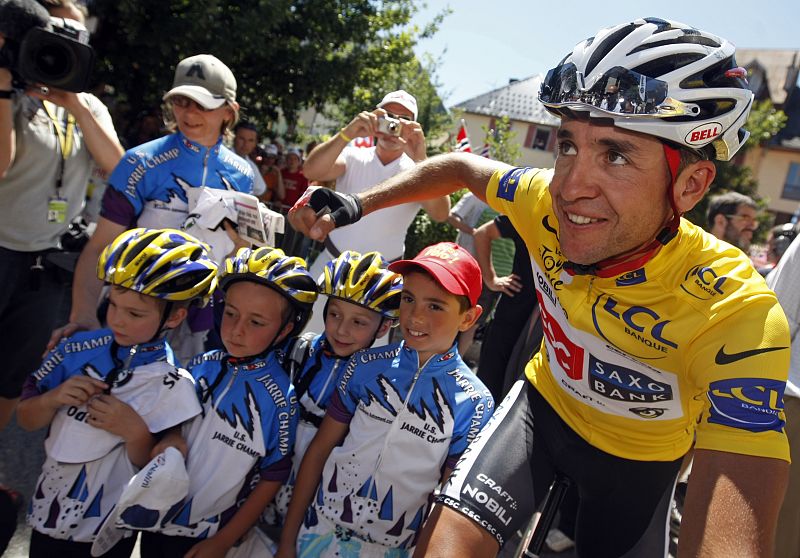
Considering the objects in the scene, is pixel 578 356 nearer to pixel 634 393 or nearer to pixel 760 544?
pixel 634 393

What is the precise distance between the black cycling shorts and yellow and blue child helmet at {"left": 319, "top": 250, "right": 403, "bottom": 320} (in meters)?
0.85

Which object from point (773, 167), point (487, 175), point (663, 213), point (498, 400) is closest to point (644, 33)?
point (663, 213)

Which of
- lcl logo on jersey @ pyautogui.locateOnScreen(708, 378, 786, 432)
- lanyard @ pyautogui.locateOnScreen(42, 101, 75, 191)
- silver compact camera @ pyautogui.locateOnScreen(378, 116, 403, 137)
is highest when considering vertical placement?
silver compact camera @ pyautogui.locateOnScreen(378, 116, 403, 137)

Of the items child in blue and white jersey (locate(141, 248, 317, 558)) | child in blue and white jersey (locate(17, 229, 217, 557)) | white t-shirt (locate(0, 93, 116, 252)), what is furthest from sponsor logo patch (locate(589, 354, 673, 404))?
white t-shirt (locate(0, 93, 116, 252))

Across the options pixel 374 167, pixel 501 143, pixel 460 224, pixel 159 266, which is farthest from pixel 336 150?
pixel 501 143

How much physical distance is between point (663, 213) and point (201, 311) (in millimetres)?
2462

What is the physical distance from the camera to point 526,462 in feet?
7.36

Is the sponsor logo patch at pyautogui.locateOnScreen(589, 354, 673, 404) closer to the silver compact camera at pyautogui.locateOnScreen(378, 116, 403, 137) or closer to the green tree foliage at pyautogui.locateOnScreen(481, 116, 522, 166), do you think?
the silver compact camera at pyautogui.locateOnScreen(378, 116, 403, 137)

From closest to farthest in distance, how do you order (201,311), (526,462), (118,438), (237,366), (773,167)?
(526,462), (118,438), (237,366), (201,311), (773,167)

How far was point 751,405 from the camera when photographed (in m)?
1.56

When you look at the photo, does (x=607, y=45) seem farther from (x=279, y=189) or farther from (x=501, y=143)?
(x=501, y=143)

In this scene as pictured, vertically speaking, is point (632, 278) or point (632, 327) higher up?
point (632, 278)

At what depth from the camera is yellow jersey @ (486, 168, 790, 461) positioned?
1.58 metres

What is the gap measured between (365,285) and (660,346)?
1.47 m
